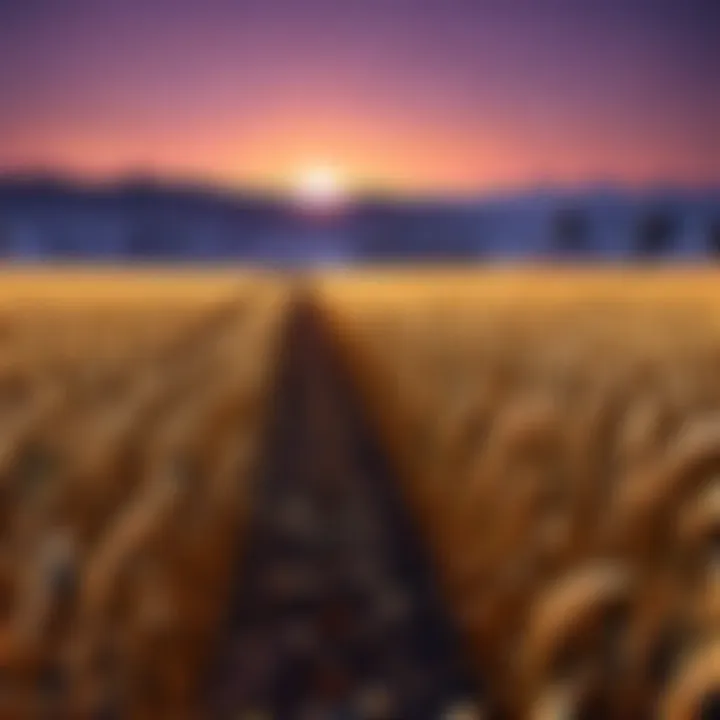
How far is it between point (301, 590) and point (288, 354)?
1.87 meters

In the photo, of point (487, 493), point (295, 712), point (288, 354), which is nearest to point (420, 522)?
→ point (487, 493)

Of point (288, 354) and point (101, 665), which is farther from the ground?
point (101, 665)

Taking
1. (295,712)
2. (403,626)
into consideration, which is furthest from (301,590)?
(295,712)

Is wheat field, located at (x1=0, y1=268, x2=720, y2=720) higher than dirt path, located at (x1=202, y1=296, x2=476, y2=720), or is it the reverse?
wheat field, located at (x1=0, y1=268, x2=720, y2=720)

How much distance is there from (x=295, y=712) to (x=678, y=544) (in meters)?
0.23

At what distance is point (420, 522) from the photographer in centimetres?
91

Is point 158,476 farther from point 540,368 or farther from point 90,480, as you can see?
point 540,368

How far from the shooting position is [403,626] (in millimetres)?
746

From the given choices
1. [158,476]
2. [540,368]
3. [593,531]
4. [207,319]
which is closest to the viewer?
[593,531]

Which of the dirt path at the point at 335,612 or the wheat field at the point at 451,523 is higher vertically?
the wheat field at the point at 451,523

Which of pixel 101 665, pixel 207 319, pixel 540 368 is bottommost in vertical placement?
pixel 207 319

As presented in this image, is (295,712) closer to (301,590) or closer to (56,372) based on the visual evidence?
(301,590)

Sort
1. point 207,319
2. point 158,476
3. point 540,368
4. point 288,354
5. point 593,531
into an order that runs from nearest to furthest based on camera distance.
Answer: point 593,531
point 158,476
point 540,368
point 288,354
point 207,319

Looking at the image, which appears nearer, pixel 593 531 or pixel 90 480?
pixel 593 531
